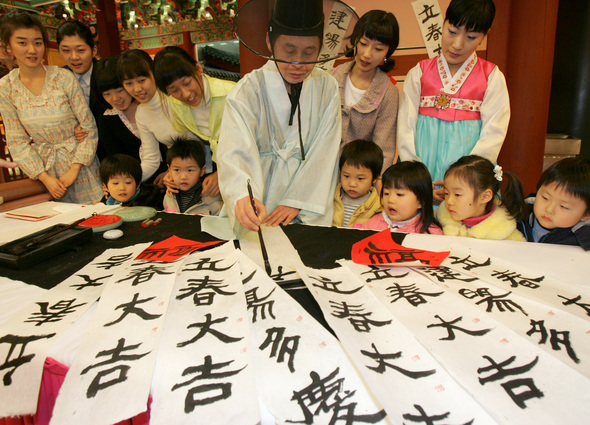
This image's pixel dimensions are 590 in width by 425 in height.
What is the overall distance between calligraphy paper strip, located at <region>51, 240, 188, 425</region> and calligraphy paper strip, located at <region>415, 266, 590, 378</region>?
2.41 feet

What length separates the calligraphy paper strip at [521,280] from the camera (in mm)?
854

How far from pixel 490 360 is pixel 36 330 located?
0.97m

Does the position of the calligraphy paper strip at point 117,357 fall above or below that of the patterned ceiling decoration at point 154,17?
below

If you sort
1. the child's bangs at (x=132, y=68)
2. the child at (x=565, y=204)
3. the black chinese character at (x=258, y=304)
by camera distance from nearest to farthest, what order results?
the black chinese character at (x=258, y=304)
the child at (x=565, y=204)
the child's bangs at (x=132, y=68)

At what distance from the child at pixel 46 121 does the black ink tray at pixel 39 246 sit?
141cm

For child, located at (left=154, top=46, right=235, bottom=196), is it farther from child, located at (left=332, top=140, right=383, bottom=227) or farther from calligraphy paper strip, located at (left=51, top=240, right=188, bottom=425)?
calligraphy paper strip, located at (left=51, top=240, right=188, bottom=425)

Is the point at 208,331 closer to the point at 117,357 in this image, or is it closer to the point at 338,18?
the point at 117,357

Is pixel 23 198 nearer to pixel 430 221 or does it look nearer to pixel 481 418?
pixel 430 221

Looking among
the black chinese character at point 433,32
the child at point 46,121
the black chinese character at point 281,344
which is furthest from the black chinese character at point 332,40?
the black chinese character at point 433,32

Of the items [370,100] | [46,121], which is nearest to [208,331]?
[370,100]

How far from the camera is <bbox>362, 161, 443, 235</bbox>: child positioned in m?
1.66

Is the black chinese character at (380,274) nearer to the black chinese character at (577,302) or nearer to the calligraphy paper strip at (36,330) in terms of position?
the black chinese character at (577,302)

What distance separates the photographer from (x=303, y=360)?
67 cm

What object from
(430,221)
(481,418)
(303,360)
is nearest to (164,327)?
(303,360)
